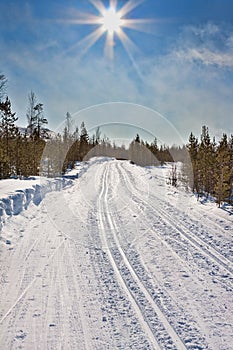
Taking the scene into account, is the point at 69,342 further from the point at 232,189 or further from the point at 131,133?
the point at 232,189

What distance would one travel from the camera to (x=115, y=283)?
14.0 ft

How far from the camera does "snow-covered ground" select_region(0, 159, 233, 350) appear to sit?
303cm

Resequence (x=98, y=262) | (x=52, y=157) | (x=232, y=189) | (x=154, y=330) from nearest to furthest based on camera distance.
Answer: (x=154, y=330), (x=98, y=262), (x=232, y=189), (x=52, y=157)

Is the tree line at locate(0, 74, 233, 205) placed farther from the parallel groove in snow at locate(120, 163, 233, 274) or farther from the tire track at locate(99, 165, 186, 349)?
the tire track at locate(99, 165, 186, 349)

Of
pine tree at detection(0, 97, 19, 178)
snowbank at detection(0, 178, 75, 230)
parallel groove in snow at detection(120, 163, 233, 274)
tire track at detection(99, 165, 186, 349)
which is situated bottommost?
tire track at detection(99, 165, 186, 349)

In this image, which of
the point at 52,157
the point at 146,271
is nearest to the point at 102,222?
the point at 146,271

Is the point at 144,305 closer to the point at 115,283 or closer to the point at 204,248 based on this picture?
the point at 115,283

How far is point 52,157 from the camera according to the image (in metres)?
23.6

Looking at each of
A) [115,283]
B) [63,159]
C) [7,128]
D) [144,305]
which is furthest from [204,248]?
[63,159]

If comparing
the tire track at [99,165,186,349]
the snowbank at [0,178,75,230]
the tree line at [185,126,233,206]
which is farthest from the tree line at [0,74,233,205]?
the tire track at [99,165,186,349]

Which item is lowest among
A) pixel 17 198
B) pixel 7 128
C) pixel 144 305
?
pixel 144 305

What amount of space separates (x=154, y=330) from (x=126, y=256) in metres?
2.40

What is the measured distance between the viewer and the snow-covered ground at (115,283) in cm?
303

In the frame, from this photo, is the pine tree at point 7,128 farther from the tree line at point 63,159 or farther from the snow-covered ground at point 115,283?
the snow-covered ground at point 115,283
